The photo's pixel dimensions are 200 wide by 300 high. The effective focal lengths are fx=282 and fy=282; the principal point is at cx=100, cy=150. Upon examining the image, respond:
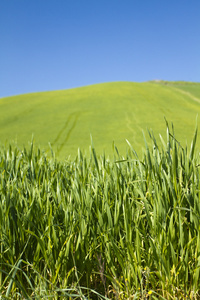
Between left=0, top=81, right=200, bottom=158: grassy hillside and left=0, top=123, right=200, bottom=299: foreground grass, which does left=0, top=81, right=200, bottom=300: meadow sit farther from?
left=0, top=81, right=200, bottom=158: grassy hillside

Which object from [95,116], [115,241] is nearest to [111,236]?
[115,241]

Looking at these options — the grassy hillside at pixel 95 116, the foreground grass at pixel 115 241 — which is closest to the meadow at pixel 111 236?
the foreground grass at pixel 115 241

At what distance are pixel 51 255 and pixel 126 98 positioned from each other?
17434 mm

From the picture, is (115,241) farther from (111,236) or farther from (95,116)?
(95,116)

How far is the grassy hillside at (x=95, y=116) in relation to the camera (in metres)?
12.7

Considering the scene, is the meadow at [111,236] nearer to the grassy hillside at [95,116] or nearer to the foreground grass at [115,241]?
the foreground grass at [115,241]

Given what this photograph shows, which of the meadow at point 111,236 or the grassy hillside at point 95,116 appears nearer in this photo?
the meadow at point 111,236

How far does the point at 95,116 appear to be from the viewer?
15.9 meters

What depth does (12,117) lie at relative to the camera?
1675 cm

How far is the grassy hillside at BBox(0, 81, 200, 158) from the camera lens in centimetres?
1270

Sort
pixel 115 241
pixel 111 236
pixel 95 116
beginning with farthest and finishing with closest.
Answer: pixel 95 116 → pixel 115 241 → pixel 111 236

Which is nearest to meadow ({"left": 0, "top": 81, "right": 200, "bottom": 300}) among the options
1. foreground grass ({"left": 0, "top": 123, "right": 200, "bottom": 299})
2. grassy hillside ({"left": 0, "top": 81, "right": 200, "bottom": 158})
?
foreground grass ({"left": 0, "top": 123, "right": 200, "bottom": 299})

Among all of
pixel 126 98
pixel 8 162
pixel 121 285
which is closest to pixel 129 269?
pixel 121 285

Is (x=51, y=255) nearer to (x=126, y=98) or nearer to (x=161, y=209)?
(x=161, y=209)
